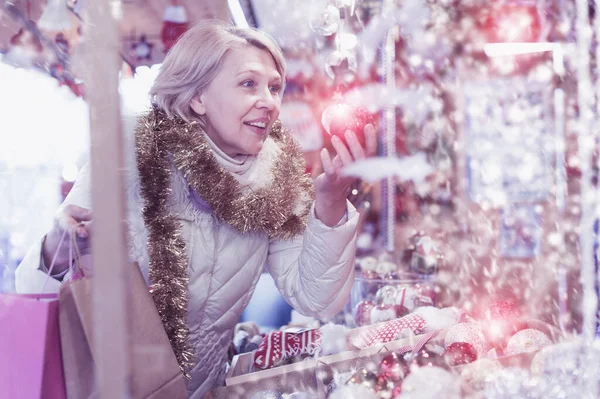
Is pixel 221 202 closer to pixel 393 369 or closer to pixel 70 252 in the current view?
pixel 70 252

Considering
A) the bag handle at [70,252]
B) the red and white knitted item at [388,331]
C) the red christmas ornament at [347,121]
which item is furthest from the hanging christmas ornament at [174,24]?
the red and white knitted item at [388,331]

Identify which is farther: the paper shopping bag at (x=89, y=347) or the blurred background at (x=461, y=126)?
the blurred background at (x=461, y=126)

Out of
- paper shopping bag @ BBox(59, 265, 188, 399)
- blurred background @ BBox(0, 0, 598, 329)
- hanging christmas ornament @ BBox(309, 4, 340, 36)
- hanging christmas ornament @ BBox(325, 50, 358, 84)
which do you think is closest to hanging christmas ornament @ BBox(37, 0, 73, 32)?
paper shopping bag @ BBox(59, 265, 188, 399)

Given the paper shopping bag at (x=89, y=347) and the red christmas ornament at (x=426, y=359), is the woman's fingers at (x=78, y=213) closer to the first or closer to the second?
the paper shopping bag at (x=89, y=347)

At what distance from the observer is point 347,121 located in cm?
103

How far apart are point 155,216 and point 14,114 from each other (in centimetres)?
47

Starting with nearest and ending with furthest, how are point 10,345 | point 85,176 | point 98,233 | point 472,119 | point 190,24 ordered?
1. point 98,233
2. point 10,345
3. point 85,176
4. point 190,24
5. point 472,119

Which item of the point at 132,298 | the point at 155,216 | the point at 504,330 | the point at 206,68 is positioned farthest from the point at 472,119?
the point at 132,298

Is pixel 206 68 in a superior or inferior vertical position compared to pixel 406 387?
superior

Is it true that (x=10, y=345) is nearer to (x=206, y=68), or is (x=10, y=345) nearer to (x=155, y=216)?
(x=155, y=216)

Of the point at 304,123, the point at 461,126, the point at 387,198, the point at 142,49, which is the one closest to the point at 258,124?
the point at 142,49

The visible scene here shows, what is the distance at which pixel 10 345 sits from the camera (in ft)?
2.43

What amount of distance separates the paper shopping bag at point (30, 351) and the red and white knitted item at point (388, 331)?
2.30ft

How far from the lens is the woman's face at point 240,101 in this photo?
1.23 metres
